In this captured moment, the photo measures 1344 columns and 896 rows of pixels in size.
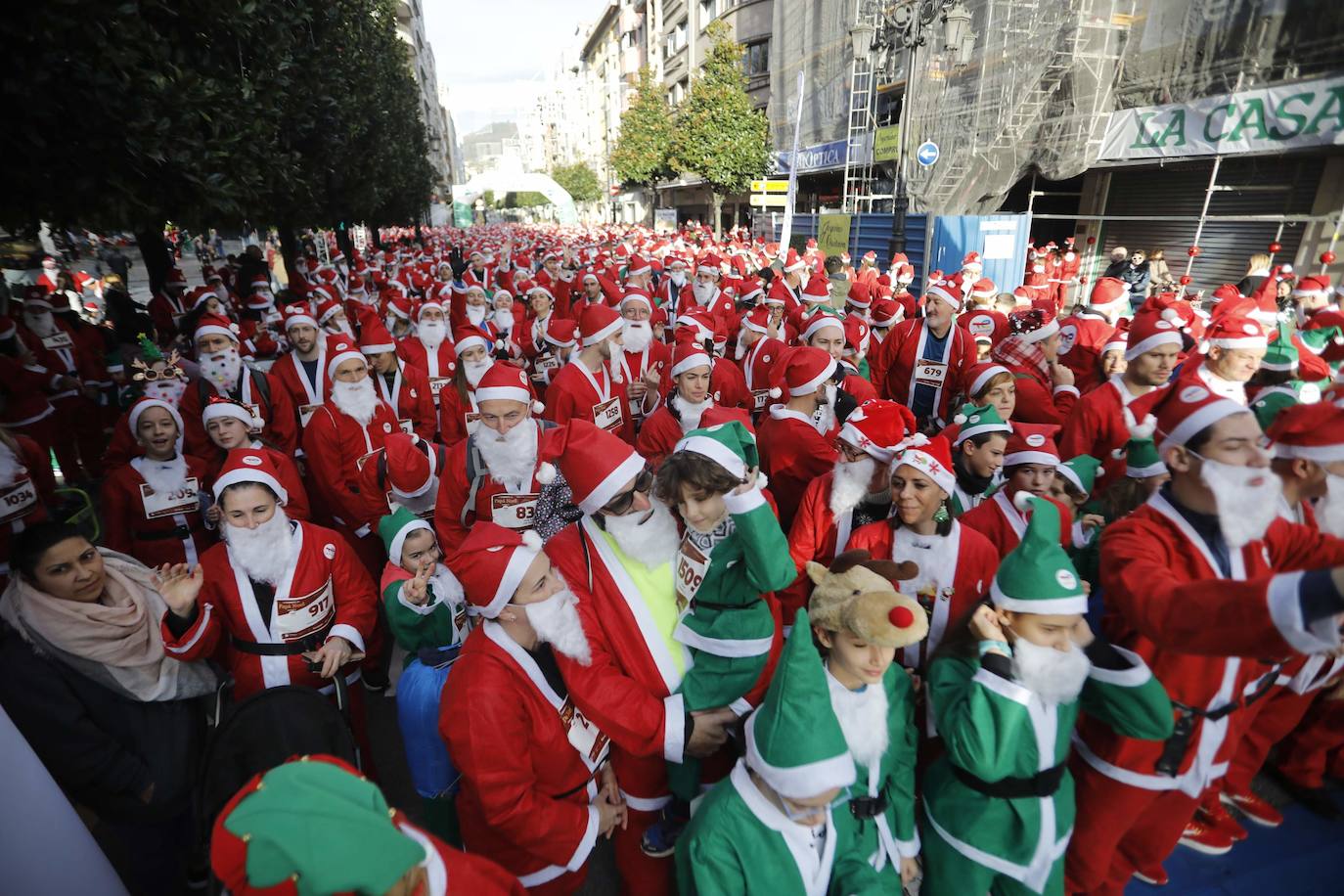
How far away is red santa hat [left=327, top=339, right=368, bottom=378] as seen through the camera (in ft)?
15.3

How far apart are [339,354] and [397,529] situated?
2457 millimetres

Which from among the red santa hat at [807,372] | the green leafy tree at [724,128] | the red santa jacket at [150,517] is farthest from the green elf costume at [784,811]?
the green leafy tree at [724,128]

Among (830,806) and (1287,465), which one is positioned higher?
(1287,465)

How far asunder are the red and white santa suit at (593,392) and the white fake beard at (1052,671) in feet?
11.4

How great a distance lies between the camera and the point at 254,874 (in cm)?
112

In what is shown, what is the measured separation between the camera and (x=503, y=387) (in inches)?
146

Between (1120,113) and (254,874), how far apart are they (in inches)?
658

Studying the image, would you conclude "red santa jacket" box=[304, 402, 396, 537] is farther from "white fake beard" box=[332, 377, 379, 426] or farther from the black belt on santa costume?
the black belt on santa costume

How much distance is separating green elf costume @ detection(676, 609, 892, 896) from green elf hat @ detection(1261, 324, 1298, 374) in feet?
15.6

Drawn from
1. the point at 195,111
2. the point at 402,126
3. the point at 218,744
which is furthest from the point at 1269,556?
the point at 402,126

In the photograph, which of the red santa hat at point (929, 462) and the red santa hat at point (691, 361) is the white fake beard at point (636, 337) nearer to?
the red santa hat at point (691, 361)

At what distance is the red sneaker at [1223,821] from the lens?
2.86m

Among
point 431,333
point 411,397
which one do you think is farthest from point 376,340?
point 431,333

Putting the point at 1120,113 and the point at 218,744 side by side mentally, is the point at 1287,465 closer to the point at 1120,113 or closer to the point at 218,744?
the point at 218,744
